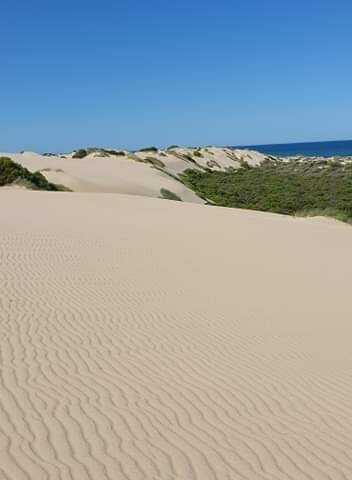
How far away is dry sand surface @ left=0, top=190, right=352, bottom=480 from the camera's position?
16.0ft

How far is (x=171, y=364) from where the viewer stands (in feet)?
23.7

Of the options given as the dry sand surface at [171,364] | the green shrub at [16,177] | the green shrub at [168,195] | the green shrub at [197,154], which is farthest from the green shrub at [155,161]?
the dry sand surface at [171,364]

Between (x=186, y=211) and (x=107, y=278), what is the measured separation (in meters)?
14.5

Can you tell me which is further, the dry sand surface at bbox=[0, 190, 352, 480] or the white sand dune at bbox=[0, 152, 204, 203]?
the white sand dune at bbox=[0, 152, 204, 203]

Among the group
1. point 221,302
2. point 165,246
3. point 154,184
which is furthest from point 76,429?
point 154,184

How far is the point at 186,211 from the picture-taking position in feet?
86.7

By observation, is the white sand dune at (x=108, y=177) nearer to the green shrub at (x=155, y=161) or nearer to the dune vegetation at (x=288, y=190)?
the dune vegetation at (x=288, y=190)

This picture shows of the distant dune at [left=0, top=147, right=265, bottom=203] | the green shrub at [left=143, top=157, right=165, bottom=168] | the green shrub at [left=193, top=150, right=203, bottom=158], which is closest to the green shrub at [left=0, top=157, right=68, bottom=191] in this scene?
the distant dune at [left=0, top=147, right=265, bottom=203]

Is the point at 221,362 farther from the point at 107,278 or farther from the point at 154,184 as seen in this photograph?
the point at 154,184

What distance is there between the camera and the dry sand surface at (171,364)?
489 centimetres

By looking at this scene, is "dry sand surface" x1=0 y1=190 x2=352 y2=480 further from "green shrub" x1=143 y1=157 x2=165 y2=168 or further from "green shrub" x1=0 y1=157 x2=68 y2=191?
"green shrub" x1=143 y1=157 x2=165 y2=168

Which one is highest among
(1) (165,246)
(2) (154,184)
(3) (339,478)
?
(2) (154,184)

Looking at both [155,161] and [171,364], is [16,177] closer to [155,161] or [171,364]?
[171,364]

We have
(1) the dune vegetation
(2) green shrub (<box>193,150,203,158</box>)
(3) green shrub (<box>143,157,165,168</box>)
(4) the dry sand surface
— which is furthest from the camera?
(2) green shrub (<box>193,150,203,158</box>)
